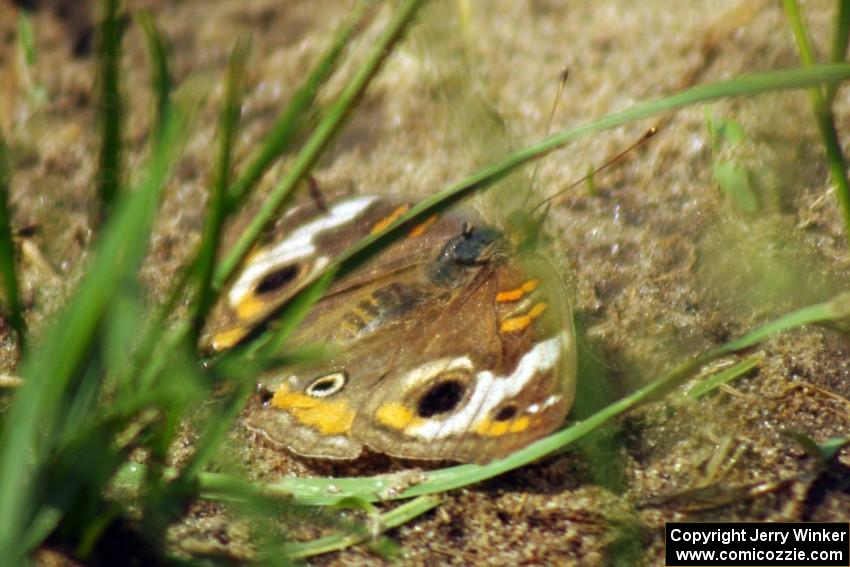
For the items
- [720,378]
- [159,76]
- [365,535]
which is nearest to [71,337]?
[159,76]

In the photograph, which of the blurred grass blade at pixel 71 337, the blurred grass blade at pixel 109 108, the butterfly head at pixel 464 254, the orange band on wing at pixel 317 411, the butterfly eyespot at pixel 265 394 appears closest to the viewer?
the blurred grass blade at pixel 71 337

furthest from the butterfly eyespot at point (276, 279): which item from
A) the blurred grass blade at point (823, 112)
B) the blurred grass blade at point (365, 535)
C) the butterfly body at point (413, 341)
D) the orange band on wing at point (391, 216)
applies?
the blurred grass blade at point (823, 112)

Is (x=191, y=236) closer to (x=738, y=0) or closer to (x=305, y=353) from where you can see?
(x=305, y=353)

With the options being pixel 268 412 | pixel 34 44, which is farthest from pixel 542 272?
pixel 34 44

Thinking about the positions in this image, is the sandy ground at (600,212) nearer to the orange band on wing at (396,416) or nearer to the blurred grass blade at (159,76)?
the orange band on wing at (396,416)

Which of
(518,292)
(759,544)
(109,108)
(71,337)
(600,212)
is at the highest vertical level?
(600,212)

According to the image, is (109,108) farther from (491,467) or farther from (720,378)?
(720,378)
